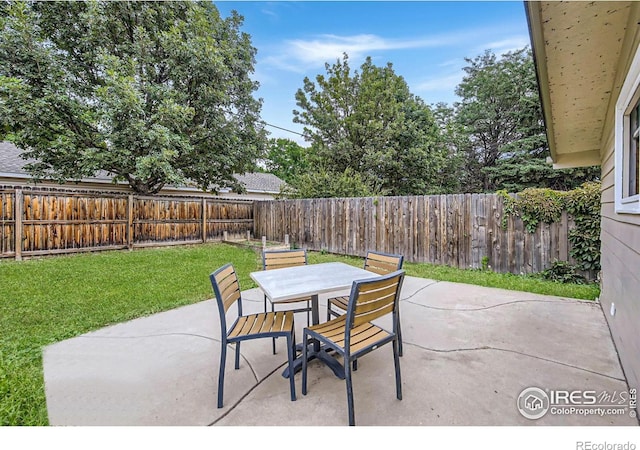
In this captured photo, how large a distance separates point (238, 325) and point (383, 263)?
1501 millimetres

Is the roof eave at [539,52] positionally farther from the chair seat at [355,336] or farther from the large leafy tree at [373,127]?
the large leafy tree at [373,127]

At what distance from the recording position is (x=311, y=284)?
2.35m

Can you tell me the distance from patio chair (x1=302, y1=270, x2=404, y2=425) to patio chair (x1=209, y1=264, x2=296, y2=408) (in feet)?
0.50

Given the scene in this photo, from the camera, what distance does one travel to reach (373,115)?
13.9m

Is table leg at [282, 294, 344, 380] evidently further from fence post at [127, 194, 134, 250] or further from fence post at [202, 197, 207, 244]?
fence post at [202, 197, 207, 244]

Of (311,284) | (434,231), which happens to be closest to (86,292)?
(311,284)

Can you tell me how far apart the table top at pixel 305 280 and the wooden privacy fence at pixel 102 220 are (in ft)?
24.4

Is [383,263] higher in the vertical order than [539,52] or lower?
lower

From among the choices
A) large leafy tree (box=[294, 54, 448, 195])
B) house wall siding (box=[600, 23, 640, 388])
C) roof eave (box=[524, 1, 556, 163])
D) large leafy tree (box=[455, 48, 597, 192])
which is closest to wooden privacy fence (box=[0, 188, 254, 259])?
large leafy tree (box=[294, 54, 448, 195])

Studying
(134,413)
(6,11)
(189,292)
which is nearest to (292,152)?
(6,11)

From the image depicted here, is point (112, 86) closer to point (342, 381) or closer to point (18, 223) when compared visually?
point (18, 223)

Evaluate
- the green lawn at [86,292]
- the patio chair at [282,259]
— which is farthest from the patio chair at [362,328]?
the green lawn at [86,292]

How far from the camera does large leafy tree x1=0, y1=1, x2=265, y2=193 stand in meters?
7.79
